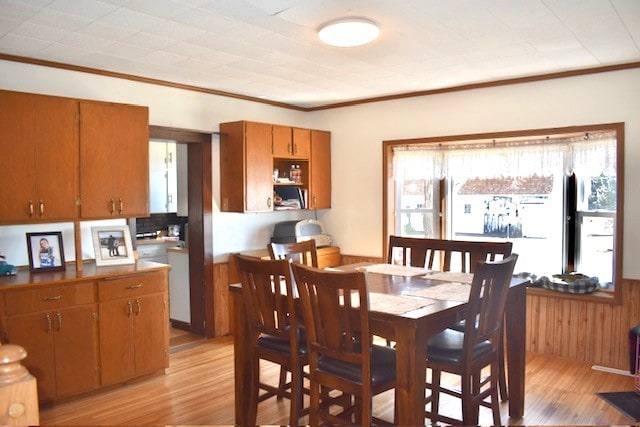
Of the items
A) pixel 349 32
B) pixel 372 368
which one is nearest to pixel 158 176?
pixel 349 32

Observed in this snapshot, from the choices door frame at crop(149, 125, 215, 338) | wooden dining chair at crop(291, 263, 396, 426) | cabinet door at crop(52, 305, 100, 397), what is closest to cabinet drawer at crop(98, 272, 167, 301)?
cabinet door at crop(52, 305, 100, 397)

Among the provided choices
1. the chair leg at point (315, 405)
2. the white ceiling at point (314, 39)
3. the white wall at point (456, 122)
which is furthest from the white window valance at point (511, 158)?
the chair leg at point (315, 405)

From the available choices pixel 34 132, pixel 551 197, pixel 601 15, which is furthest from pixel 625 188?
pixel 34 132

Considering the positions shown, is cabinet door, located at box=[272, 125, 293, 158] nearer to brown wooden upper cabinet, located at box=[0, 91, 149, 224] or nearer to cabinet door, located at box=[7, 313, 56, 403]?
brown wooden upper cabinet, located at box=[0, 91, 149, 224]

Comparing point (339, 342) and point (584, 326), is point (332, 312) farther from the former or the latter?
point (584, 326)

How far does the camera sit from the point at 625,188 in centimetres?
381

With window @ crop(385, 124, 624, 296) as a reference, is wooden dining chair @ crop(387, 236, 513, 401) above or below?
below

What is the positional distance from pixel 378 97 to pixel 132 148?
2.51 meters

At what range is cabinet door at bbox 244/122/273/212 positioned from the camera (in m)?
4.59

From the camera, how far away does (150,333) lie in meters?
3.65

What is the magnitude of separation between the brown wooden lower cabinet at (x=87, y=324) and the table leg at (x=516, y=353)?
7.90 ft

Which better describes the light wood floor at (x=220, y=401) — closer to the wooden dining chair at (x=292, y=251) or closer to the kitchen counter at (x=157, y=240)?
the wooden dining chair at (x=292, y=251)

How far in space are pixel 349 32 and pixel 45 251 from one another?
250cm

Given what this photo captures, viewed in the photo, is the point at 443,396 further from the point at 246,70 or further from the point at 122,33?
the point at 122,33
